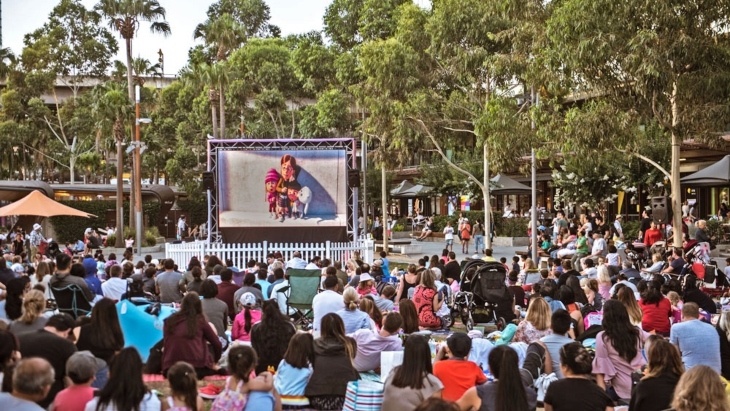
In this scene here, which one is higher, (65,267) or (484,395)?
(65,267)

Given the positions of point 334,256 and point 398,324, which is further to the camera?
point 334,256

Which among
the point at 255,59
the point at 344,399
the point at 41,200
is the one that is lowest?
the point at 344,399

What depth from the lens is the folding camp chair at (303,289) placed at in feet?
46.9

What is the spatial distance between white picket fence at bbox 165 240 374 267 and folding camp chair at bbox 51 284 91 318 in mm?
13208

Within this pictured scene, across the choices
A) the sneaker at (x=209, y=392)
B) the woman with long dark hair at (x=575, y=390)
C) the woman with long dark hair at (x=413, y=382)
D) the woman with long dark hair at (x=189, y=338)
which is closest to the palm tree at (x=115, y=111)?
the woman with long dark hair at (x=189, y=338)

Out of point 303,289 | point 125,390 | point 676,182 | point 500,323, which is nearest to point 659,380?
point 125,390

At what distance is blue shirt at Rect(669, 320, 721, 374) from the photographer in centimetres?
878

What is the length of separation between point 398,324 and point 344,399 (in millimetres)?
1786

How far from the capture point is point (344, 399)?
8.34 m

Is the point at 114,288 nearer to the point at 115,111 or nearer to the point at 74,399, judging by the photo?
the point at 74,399

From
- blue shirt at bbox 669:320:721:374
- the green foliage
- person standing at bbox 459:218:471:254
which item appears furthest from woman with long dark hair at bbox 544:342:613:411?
the green foliage

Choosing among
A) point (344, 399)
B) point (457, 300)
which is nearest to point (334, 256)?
point (457, 300)

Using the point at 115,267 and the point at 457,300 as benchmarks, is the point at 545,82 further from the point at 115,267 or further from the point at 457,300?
the point at 115,267

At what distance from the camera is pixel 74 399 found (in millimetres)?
6312
